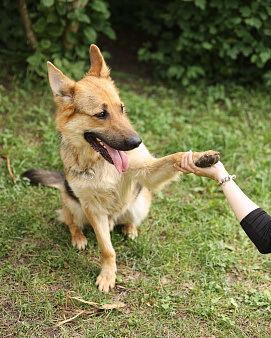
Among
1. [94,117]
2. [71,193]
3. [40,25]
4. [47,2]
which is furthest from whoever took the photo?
[40,25]

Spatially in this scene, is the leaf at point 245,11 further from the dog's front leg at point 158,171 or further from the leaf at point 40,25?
the dog's front leg at point 158,171

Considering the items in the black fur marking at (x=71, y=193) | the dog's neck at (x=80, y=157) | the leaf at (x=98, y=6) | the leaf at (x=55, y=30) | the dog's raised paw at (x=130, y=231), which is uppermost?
the leaf at (x=98, y=6)

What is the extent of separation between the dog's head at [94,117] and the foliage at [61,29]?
9.23 feet

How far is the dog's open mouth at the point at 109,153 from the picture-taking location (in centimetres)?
316

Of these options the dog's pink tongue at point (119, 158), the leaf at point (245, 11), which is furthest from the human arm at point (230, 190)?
the leaf at point (245, 11)

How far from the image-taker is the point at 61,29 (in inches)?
232

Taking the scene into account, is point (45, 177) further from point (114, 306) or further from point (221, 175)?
point (221, 175)

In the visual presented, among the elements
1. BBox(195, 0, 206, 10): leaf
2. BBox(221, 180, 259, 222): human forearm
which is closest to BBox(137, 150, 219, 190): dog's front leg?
BBox(221, 180, 259, 222): human forearm

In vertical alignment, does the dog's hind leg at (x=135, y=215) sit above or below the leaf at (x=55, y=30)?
below

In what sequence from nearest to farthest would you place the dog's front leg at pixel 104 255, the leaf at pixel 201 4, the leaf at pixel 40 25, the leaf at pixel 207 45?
the dog's front leg at pixel 104 255 → the leaf at pixel 40 25 → the leaf at pixel 201 4 → the leaf at pixel 207 45

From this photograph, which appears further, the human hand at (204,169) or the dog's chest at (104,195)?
the dog's chest at (104,195)

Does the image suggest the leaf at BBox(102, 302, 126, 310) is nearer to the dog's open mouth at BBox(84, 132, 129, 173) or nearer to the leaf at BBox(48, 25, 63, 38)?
the dog's open mouth at BBox(84, 132, 129, 173)

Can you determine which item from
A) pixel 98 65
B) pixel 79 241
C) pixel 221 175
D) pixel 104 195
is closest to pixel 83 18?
pixel 98 65

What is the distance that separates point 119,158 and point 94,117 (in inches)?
16.5
